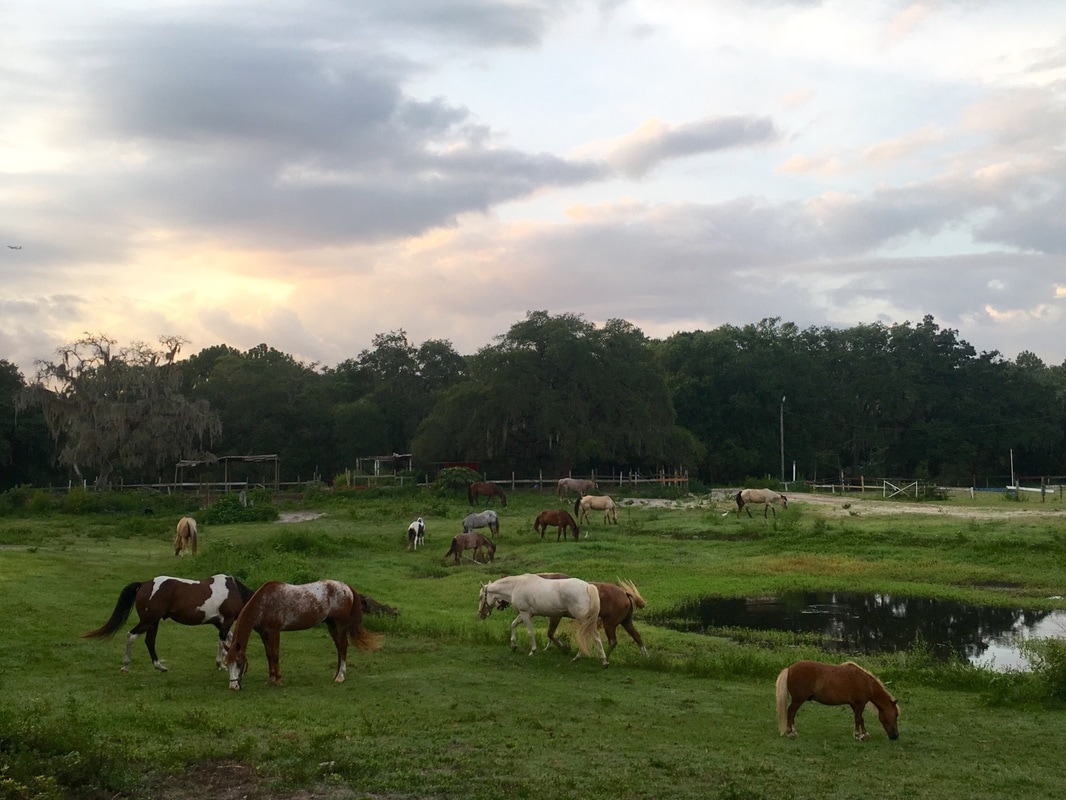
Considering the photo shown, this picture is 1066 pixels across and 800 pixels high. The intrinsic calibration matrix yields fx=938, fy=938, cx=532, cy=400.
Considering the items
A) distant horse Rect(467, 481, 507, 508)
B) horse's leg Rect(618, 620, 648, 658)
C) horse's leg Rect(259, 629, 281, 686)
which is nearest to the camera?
horse's leg Rect(259, 629, 281, 686)

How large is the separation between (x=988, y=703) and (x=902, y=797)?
4.53 metres

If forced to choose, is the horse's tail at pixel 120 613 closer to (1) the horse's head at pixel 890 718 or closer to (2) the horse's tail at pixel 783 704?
(2) the horse's tail at pixel 783 704

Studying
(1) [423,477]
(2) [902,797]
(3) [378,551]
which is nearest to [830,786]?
(2) [902,797]

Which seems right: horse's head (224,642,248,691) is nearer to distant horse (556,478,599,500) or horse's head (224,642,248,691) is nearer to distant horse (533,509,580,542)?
distant horse (533,509,580,542)

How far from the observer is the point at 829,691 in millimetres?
10422

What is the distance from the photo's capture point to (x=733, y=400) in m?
75.6

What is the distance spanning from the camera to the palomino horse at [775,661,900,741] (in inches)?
409

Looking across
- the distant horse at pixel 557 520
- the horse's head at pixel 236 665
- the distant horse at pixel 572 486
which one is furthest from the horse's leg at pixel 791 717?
the distant horse at pixel 572 486

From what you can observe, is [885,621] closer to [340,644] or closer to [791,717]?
[791,717]

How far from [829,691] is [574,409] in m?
48.1

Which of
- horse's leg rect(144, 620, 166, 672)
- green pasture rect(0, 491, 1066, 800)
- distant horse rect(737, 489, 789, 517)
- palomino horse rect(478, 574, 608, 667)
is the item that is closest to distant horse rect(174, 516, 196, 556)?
green pasture rect(0, 491, 1066, 800)

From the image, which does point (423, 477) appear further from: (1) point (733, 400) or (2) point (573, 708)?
(2) point (573, 708)

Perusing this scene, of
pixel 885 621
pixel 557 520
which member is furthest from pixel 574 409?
pixel 885 621

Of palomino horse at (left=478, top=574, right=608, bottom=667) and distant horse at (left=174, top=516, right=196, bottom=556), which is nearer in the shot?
palomino horse at (left=478, top=574, right=608, bottom=667)
